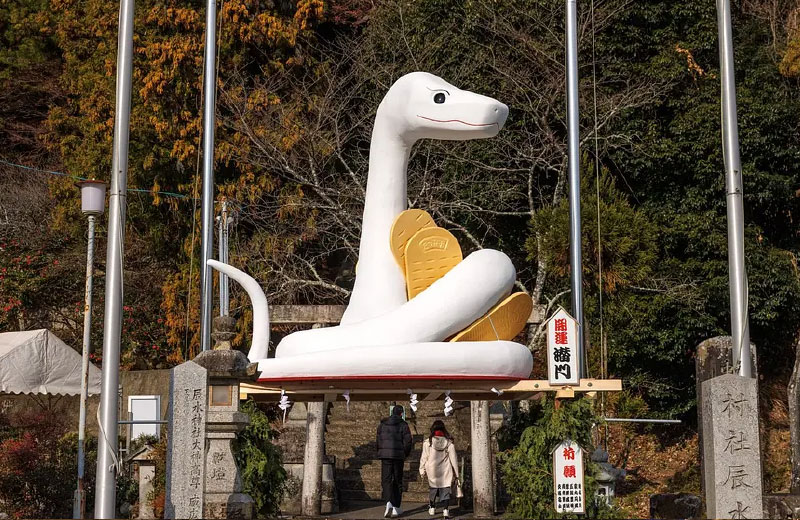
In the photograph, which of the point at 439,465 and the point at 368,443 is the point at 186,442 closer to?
the point at 439,465

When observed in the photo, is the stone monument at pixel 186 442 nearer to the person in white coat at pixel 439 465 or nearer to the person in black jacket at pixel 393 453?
the person in black jacket at pixel 393 453

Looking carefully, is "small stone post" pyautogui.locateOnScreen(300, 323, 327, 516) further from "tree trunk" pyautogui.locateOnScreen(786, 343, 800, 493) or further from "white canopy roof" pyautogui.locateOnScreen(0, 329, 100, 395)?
"tree trunk" pyautogui.locateOnScreen(786, 343, 800, 493)

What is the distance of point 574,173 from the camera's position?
1588 cm

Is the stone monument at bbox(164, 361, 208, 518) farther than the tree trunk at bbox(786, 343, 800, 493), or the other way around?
the tree trunk at bbox(786, 343, 800, 493)

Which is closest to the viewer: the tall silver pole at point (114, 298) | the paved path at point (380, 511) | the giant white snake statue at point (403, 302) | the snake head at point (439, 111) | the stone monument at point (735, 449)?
the stone monument at point (735, 449)

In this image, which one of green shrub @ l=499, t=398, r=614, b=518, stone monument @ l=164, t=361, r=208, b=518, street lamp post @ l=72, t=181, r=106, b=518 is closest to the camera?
stone monument @ l=164, t=361, r=208, b=518

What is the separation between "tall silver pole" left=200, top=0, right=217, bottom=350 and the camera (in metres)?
16.5

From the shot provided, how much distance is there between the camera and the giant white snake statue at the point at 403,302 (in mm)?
12383

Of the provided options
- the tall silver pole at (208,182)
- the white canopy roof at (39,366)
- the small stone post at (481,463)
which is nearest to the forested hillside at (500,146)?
the tall silver pole at (208,182)

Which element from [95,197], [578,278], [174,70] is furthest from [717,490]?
[174,70]

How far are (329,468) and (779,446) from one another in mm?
9312

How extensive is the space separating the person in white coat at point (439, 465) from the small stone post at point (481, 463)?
786mm

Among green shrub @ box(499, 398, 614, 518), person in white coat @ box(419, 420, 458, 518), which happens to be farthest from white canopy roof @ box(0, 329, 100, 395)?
green shrub @ box(499, 398, 614, 518)

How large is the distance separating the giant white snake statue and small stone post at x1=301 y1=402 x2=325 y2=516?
3740 mm
